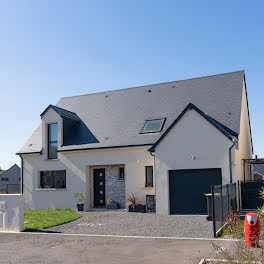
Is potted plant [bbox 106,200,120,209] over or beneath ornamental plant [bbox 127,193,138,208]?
beneath

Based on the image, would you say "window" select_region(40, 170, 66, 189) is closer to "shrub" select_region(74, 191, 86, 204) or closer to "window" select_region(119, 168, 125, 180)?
"shrub" select_region(74, 191, 86, 204)

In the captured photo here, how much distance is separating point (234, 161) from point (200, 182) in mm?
2017

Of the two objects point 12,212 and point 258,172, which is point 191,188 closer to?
point 12,212

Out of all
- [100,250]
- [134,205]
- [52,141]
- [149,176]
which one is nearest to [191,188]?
[149,176]

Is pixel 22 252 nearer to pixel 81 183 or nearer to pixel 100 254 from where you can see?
pixel 100 254

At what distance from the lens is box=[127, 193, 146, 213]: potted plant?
19.7 meters

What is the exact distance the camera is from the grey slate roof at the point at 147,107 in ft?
68.0

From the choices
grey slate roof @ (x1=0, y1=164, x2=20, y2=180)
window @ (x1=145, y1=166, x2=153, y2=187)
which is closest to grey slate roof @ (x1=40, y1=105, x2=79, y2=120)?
window @ (x1=145, y1=166, x2=153, y2=187)

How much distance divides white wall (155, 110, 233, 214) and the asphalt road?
23.0ft

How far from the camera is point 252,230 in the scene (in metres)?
9.98

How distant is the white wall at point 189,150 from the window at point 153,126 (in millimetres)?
2444

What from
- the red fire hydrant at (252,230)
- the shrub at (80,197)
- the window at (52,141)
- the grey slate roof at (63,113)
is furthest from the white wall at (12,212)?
the grey slate roof at (63,113)

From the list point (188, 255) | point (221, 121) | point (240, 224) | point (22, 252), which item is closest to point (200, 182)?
point (221, 121)

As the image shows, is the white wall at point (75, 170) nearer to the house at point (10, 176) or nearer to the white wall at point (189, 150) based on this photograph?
the white wall at point (189, 150)
